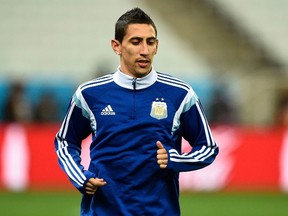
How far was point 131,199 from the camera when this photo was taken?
259 inches

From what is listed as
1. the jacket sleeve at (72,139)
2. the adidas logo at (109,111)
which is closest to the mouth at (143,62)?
the adidas logo at (109,111)

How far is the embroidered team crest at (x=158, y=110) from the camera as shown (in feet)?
21.9

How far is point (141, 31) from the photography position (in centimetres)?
666

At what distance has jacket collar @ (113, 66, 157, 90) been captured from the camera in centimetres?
672

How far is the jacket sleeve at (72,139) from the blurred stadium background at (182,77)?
341 inches

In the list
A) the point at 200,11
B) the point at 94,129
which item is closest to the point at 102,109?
the point at 94,129

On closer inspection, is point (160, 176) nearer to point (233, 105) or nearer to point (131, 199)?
point (131, 199)

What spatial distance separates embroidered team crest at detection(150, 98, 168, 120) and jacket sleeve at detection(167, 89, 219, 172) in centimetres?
13

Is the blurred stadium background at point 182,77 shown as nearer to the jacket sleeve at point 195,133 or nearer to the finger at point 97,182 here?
the jacket sleeve at point 195,133

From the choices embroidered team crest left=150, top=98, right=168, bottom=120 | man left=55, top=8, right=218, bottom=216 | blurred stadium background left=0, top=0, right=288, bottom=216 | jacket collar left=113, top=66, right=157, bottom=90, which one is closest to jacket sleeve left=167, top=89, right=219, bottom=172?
man left=55, top=8, right=218, bottom=216

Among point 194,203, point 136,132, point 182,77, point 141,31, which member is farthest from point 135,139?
point 182,77

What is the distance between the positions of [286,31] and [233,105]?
421cm

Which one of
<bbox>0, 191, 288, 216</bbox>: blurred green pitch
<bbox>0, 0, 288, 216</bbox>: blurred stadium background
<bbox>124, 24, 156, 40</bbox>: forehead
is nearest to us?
<bbox>124, 24, 156, 40</bbox>: forehead

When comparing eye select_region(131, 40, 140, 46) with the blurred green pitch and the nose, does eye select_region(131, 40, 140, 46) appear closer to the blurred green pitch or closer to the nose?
the nose
